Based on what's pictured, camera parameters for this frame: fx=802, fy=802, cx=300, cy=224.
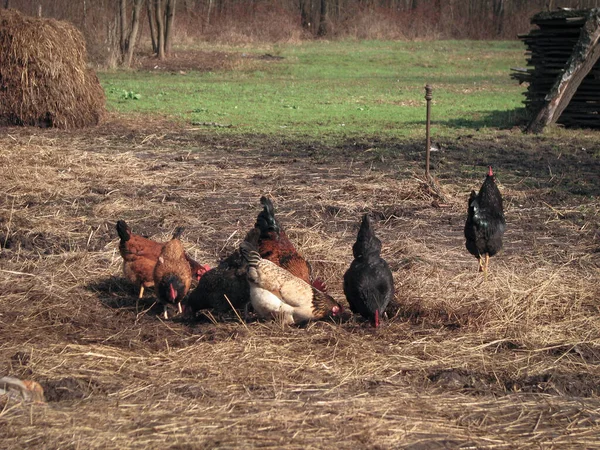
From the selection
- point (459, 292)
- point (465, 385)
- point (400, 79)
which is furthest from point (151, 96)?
point (465, 385)

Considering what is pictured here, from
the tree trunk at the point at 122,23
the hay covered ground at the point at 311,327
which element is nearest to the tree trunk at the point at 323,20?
the tree trunk at the point at 122,23

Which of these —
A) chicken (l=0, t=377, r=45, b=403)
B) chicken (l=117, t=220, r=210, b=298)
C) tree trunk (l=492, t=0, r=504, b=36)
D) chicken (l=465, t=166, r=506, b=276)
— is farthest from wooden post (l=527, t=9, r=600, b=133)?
tree trunk (l=492, t=0, r=504, b=36)

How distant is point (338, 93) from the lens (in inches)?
798

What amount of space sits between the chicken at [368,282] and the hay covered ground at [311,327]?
0.16 metres

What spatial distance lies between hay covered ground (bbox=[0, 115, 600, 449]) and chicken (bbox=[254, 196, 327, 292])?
0.40 meters

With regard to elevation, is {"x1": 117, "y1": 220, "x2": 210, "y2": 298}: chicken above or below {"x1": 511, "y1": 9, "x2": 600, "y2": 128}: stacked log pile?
below

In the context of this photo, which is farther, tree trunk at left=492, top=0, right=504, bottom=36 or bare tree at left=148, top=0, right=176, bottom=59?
tree trunk at left=492, top=0, right=504, bottom=36

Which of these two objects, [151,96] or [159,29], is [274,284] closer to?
[151,96]

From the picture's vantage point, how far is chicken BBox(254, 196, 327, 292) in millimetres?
6168

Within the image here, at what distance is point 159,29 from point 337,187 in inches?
780

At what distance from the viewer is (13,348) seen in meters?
5.06

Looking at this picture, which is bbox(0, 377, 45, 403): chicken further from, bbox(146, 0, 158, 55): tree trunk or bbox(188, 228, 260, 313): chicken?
bbox(146, 0, 158, 55): tree trunk

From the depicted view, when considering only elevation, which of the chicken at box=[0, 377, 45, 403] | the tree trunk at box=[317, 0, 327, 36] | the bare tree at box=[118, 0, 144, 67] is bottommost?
the chicken at box=[0, 377, 45, 403]

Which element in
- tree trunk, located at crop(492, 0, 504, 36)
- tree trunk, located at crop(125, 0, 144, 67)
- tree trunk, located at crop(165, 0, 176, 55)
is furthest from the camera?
tree trunk, located at crop(492, 0, 504, 36)
